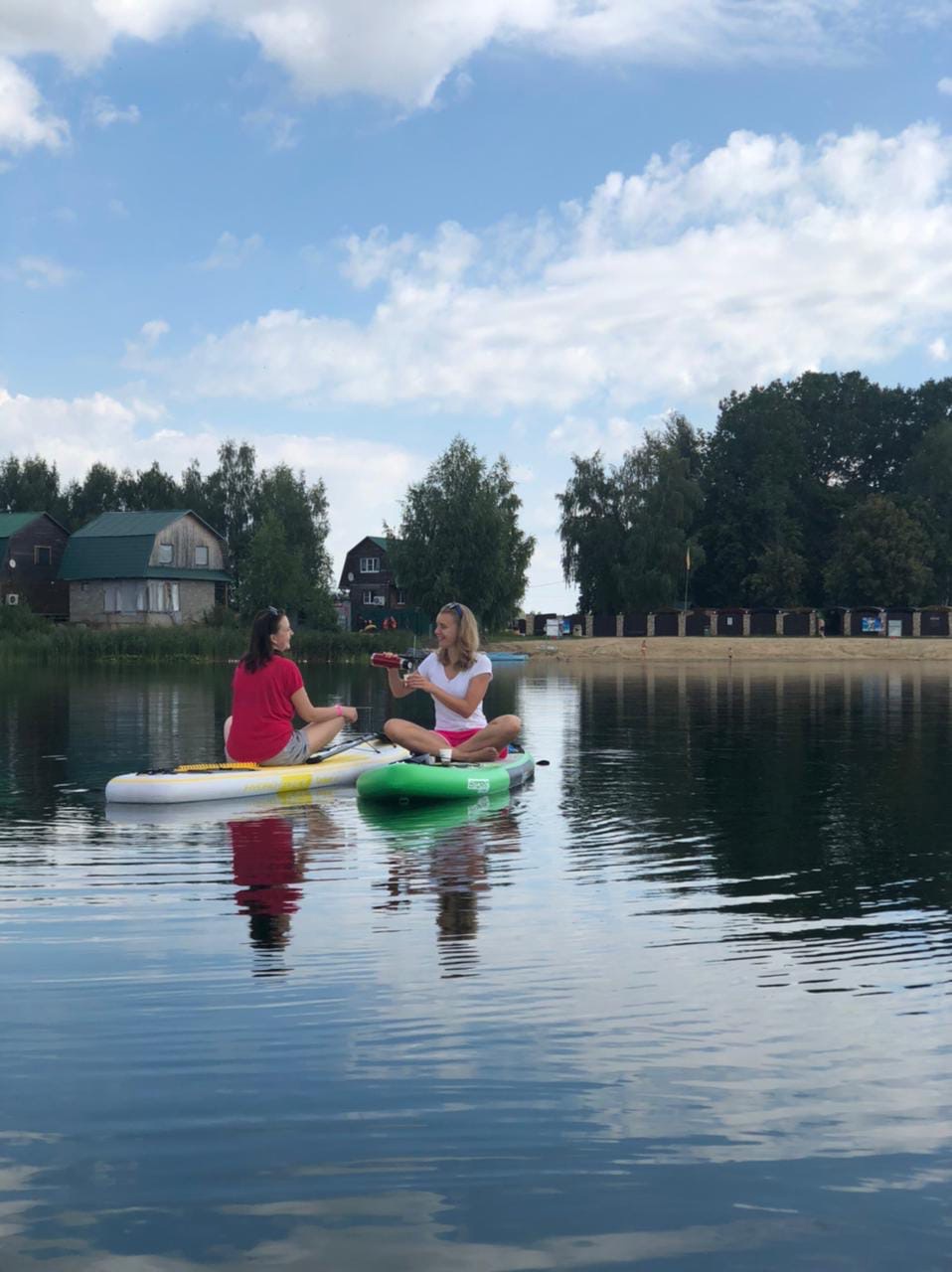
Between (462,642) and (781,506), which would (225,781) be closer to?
(462,642)

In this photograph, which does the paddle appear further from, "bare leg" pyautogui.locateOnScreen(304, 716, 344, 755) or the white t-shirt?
the white t-shirt

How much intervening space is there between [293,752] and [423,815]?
187 centimetres

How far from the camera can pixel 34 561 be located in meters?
73.5

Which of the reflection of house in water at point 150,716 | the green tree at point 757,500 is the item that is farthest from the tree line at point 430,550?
the reflection of house in water at point 150,716

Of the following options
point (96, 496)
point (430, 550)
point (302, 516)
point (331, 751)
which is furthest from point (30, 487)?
point (331, 751)

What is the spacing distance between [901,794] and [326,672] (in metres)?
35.9

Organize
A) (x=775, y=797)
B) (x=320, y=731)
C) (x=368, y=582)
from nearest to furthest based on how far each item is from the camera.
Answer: (x=320, y=731) < (x=775, y=797) < (x=368, y=582)

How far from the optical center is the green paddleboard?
45.9 feet

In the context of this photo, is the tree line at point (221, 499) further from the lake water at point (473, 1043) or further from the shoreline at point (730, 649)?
the lake water at point (473, 1043)

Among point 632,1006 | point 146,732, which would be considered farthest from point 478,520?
point 632,1006

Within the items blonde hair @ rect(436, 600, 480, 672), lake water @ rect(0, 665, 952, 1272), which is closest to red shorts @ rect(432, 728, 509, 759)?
blonde hair @ rect(436, 600, 480, 672)

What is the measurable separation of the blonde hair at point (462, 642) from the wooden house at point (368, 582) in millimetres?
87079

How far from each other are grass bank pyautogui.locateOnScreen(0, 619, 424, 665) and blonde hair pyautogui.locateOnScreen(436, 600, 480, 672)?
43.9m

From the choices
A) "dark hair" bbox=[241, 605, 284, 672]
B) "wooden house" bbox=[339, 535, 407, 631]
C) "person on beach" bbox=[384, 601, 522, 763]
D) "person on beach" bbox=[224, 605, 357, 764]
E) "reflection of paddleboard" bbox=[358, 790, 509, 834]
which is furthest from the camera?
"wooden house" bbox=[339, 535, 407, 631]
